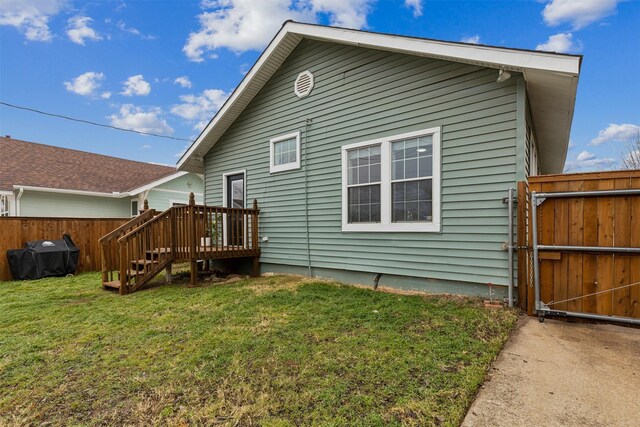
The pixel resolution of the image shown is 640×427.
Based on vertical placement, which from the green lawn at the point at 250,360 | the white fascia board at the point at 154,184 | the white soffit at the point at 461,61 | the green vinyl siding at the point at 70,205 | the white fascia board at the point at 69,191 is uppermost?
the white soffit at the point at 461,61

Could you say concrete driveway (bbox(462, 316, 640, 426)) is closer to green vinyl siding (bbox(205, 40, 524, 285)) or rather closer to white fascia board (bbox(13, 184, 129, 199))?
green vinyl siding (bbox(205, 40, 524, 285))

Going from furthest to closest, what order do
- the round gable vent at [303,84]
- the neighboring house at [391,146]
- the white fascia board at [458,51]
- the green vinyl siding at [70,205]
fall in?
the green vinyl siding at [70,205]
the round gable vent at [303,84]
the neighboring house at [391,146]
the white fascia board at [458,51]

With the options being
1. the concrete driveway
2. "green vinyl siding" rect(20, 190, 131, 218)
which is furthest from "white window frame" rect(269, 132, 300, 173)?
"green vinyl siding" rect(20, 190, 131, 218)


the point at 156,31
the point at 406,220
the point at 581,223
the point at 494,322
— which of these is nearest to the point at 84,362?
the point at 494,322

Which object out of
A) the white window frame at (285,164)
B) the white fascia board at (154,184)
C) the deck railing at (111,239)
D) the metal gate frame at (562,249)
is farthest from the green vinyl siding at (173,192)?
the metal gate frame at (562,249)

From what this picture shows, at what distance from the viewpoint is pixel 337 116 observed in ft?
19.7

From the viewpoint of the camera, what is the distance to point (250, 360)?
2.66 metres

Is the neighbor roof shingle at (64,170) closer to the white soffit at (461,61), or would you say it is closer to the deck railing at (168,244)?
the white soffit at (461,61)

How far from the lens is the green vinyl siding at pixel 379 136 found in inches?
171

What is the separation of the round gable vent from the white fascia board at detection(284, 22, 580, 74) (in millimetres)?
794

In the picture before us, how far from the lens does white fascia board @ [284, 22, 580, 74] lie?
145 inches

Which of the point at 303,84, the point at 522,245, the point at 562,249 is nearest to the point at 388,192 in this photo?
the point at 522,245

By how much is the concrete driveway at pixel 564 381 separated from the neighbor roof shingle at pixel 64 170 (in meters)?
13.8

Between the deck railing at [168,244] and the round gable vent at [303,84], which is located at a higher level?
the round gable vent at [303,84]
